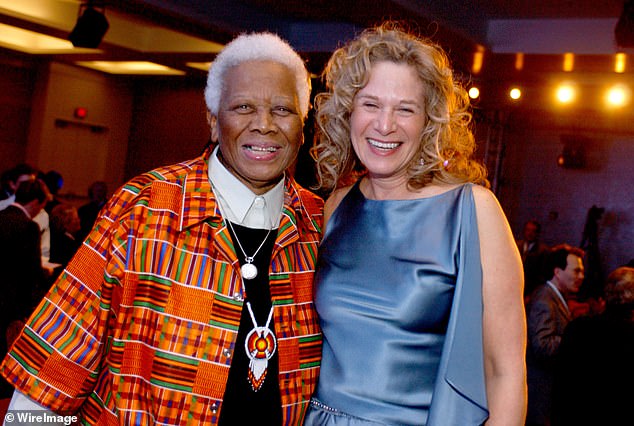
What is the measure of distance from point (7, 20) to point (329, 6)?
14.4 ft

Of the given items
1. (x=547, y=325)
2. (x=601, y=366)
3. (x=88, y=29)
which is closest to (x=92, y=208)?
(x=88, y=29)

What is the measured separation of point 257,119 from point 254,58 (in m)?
0.16

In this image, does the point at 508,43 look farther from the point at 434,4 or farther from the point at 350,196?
the point at 350,196

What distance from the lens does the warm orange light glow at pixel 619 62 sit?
23.0ft

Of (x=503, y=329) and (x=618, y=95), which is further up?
(x=618, y=95)

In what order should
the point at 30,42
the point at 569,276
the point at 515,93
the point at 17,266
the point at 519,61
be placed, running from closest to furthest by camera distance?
the point at 17,266
the point at 569,276
the point at 519,61
the point at 515,93
the point at 30,42

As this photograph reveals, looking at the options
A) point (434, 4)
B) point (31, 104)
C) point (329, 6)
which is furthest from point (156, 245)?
point (31, 104)

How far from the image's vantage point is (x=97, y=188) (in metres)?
7.63

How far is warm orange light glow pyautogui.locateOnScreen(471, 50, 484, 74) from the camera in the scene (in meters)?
7.49

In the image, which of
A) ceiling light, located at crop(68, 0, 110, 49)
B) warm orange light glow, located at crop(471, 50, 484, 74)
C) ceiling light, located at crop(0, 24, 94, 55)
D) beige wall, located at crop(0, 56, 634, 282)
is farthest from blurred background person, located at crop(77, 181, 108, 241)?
beige wall, located at crop(0, 56, 634, 282)

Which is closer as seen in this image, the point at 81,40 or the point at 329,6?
the point at 329,6

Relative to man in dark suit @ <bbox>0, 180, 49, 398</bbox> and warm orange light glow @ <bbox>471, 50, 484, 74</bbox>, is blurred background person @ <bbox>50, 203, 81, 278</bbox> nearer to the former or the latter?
man in dark suit @ <bbox>0, 180, 49, 398</bbox>

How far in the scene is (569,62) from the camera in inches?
295

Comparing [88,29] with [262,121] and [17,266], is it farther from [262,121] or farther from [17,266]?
[262,121]
